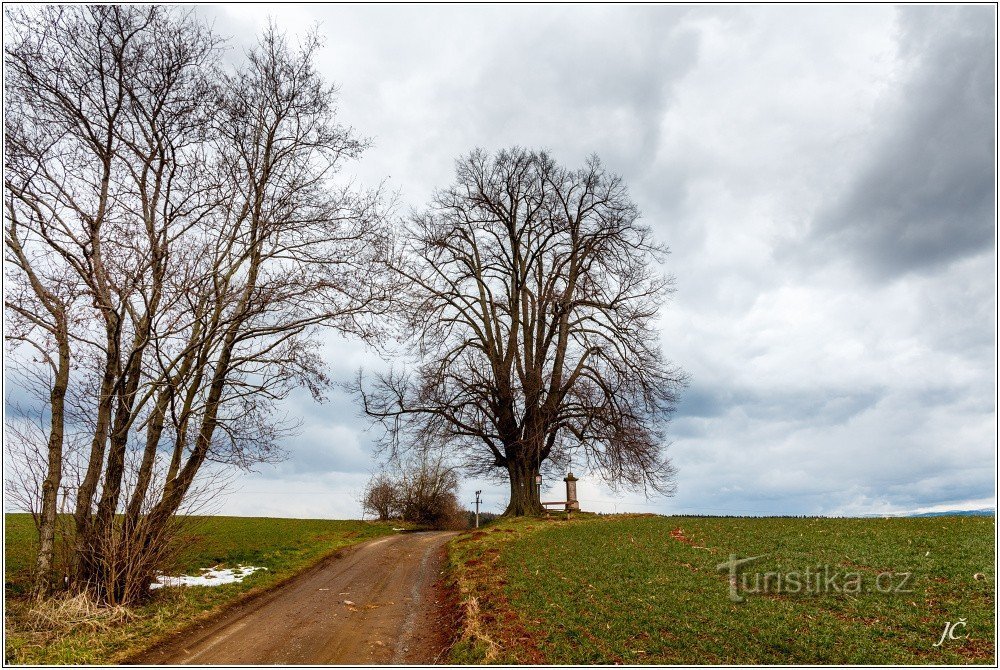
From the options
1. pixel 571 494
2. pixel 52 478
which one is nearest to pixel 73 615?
pixel 52 478

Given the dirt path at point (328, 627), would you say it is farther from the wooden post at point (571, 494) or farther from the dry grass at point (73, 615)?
the wooden post at point (571, 494)

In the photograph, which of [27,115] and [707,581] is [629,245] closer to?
[707,581]

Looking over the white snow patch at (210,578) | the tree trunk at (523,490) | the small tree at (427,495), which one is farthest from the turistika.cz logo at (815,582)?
the small tree at (427,495)

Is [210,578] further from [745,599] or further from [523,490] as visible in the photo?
[523,490]

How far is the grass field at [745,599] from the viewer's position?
6852mm

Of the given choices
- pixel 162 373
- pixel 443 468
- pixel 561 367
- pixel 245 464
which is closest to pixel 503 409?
pixel 561 367

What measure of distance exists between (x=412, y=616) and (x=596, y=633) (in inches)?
134

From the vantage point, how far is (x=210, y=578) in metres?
12.3

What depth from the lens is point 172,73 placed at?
12156 millimetres

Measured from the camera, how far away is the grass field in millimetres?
6852

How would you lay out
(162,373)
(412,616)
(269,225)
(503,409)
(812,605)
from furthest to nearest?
1. (503,409)
2. (269,225)
3. (162,373)
4. (412,616)
5. (812,605)

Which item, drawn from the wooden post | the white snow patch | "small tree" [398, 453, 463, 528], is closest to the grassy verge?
the white snow patch

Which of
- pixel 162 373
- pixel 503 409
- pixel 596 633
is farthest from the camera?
pixel 503 409

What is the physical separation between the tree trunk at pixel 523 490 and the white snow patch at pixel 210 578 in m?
12.0
